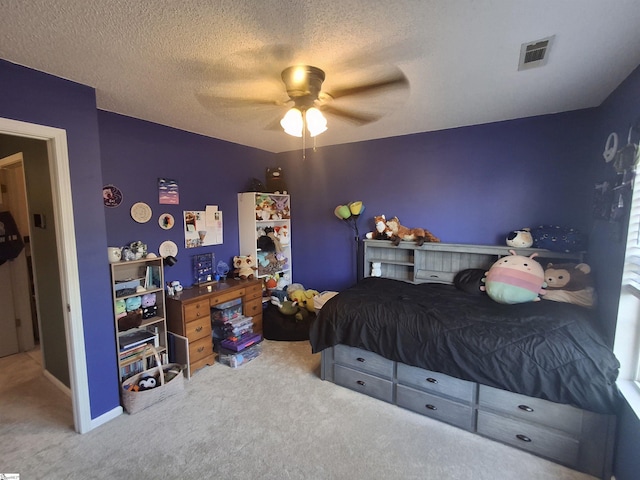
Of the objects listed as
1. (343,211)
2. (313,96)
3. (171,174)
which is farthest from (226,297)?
(313,96)

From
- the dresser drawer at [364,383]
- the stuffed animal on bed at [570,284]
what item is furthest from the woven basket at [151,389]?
the stuffed animal on bed at [570,284]

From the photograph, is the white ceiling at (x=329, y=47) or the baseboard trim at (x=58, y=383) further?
the baseboard trim at (x=58, y=383)

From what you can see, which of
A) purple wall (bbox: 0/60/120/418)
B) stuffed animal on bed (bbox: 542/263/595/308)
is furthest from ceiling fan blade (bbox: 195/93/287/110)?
stuffed animal on bed (bbox: 542/263/595/308)

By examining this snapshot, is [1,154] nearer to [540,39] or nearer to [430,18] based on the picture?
[430,18]

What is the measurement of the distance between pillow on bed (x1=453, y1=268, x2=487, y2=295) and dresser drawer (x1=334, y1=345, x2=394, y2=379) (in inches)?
42.0

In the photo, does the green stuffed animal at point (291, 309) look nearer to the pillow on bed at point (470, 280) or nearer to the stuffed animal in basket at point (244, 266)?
the stuffed animal in basket at point (244, 266)

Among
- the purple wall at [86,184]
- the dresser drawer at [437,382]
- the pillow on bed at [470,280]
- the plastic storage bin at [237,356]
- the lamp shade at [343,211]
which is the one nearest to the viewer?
the purple wall at [86,184]

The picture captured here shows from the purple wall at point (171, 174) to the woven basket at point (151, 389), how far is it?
873 millimetres

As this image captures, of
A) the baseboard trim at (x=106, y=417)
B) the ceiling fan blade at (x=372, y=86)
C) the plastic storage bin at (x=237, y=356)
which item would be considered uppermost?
the ceiling fan blade at (x=372, y=86)

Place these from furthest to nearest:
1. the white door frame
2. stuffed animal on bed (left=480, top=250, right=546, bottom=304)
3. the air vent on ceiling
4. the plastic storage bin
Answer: the plastic storage bin, stuffed animal on bed (left=480, top=250, right=546, bottom=304), the white door frame, the air vent on ceiling

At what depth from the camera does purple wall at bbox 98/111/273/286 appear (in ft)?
8.57

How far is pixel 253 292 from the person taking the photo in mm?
3412

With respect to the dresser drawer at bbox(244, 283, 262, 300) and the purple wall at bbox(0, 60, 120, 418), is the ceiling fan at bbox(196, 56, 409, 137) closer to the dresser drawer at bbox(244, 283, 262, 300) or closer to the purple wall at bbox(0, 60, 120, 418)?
the purple wall at bbox(0, 60, 120, 418)

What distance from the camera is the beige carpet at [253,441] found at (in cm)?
176
